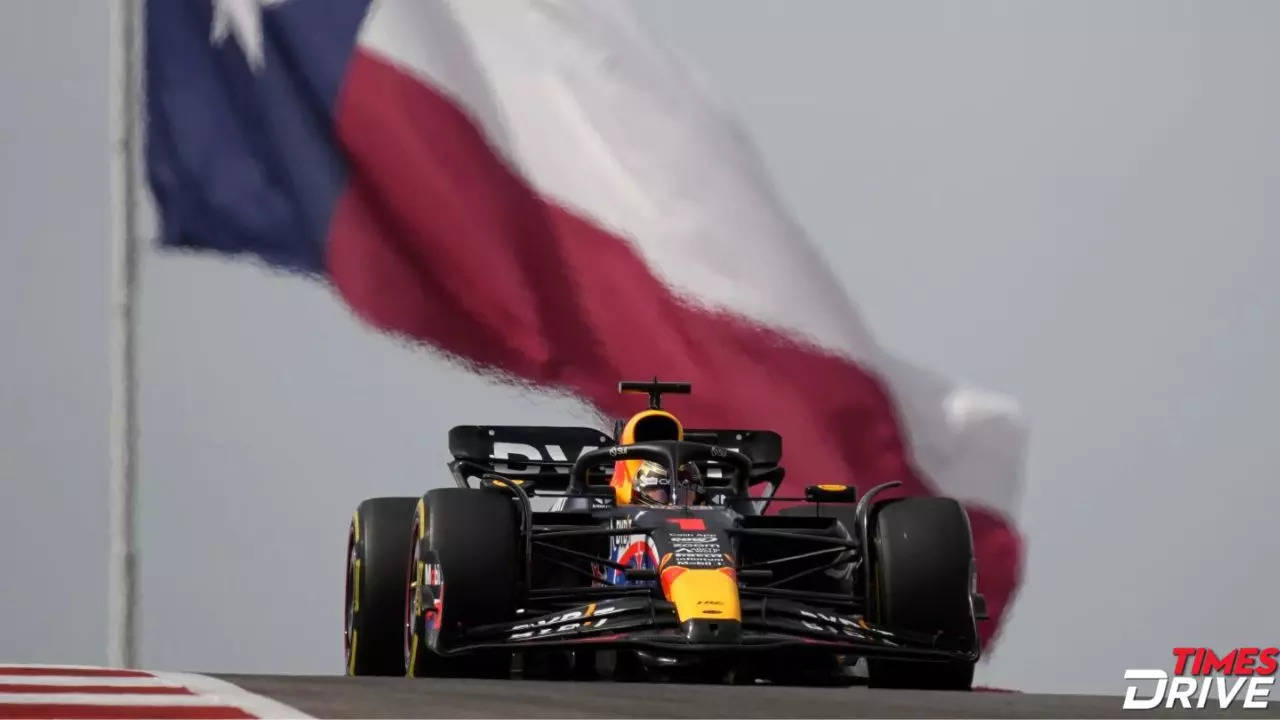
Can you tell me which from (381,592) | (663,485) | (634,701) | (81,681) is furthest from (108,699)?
(663,485)

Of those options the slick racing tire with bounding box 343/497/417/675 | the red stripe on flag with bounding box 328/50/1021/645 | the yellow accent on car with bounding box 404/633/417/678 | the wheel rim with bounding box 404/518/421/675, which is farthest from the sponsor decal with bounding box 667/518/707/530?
the red stripe on flag with bounding box 328/50/1021/645

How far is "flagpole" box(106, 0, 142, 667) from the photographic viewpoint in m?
12.4

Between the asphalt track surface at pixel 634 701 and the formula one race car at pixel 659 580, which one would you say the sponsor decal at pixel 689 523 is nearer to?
the formula one race car at pixel 659 580

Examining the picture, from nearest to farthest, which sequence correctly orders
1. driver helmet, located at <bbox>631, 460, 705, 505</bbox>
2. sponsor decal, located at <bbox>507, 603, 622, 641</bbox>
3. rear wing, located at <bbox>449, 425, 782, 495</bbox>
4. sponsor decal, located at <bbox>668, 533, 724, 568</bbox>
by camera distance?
1. sponsor decal, located at <bbox>507, 603, 622, 641</bbox>
2. sponsor decal, located at <bbox>668, 533, 724, 568</bbox>
3. driver helmet, located at <bbox>631, 460, 705, 505</bbox>
4. rear wing, located at <bbox>449, 425, 782, 495</bbox>

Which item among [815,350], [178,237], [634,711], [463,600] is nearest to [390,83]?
[178,237]

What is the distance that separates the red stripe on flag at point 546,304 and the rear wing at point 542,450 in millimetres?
1522

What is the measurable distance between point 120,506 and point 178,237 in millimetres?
1626

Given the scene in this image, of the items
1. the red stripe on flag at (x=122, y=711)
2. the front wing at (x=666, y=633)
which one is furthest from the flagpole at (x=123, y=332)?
the red stripe on flag at (x=122, y=711)

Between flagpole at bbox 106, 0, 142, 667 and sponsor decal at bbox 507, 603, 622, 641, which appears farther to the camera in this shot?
flagpole at bbox 106, 0, 142, 667

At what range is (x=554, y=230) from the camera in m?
14.6

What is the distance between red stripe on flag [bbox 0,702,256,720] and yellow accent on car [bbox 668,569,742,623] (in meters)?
3.11

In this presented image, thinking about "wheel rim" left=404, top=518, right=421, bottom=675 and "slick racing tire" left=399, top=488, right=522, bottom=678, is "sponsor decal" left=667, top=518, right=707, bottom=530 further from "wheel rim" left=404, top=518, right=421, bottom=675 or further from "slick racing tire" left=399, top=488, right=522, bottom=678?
"wheel rim" left=404, top=518, right=421, bottom=675

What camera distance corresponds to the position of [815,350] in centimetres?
1468

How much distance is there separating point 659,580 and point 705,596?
0.53 m
